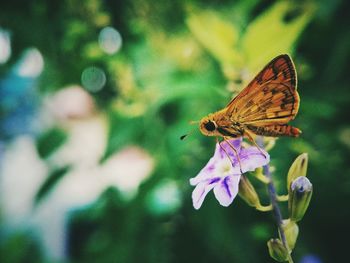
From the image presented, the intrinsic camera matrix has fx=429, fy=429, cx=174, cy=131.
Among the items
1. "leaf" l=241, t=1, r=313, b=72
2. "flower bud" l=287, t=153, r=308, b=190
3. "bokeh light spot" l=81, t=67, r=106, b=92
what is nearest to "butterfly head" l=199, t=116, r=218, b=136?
"flower bud" l=287, t=153, r=308, b=190

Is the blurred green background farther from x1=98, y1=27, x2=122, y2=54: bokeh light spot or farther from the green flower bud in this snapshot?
the green flower bud

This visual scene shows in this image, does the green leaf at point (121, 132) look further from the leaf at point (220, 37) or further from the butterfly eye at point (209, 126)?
the butterfly eye at point (209, 126)

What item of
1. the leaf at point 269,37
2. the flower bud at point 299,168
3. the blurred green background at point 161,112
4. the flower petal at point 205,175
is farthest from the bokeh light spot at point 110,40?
the flower bud at point 299,168

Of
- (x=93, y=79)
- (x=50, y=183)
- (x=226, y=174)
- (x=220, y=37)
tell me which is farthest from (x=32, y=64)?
(x=226, y=174)

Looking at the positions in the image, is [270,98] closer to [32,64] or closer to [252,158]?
[252,158]

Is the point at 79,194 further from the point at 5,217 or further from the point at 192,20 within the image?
the point at 192,20

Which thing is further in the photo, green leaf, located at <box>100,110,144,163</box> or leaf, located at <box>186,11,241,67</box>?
green leaf, located at <box>100,110,144,163</box>
